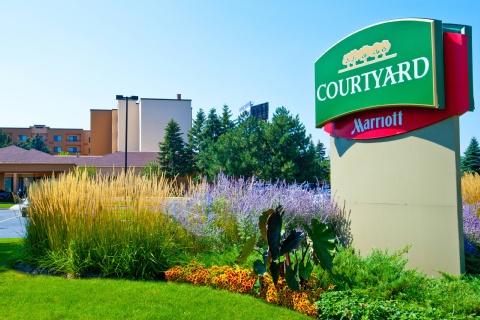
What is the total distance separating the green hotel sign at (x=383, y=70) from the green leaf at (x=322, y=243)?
7.38 ft

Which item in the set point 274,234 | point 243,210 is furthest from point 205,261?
point 274,234

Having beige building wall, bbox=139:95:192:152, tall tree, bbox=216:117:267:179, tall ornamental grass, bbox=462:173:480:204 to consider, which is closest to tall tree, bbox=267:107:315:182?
tall tree, bbox=216:117:267:179

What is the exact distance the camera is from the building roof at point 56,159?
35594 millimetres

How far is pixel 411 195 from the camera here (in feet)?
19.1

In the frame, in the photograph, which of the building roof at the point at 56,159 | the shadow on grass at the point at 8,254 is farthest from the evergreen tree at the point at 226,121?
the shadow on grass at the point at 8,254

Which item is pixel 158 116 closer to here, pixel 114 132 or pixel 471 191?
pixel 114 132

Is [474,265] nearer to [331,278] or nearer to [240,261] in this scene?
[331,278]

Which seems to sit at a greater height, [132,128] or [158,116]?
[158,116]

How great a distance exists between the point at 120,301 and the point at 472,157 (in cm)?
3679

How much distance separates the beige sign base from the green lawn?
7.33 feet

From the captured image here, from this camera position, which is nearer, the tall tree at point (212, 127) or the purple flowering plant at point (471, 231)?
the purple flowering plant at point (471, 231)

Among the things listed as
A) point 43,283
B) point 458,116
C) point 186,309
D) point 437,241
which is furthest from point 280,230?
point 43,283

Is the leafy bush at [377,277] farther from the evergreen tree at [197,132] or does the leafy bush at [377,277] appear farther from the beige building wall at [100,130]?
the beige building wall at [100,130]

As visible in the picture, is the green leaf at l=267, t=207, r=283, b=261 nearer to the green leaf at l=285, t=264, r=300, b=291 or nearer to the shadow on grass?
the green leaf at l=285, t=264, r=300, b=291
